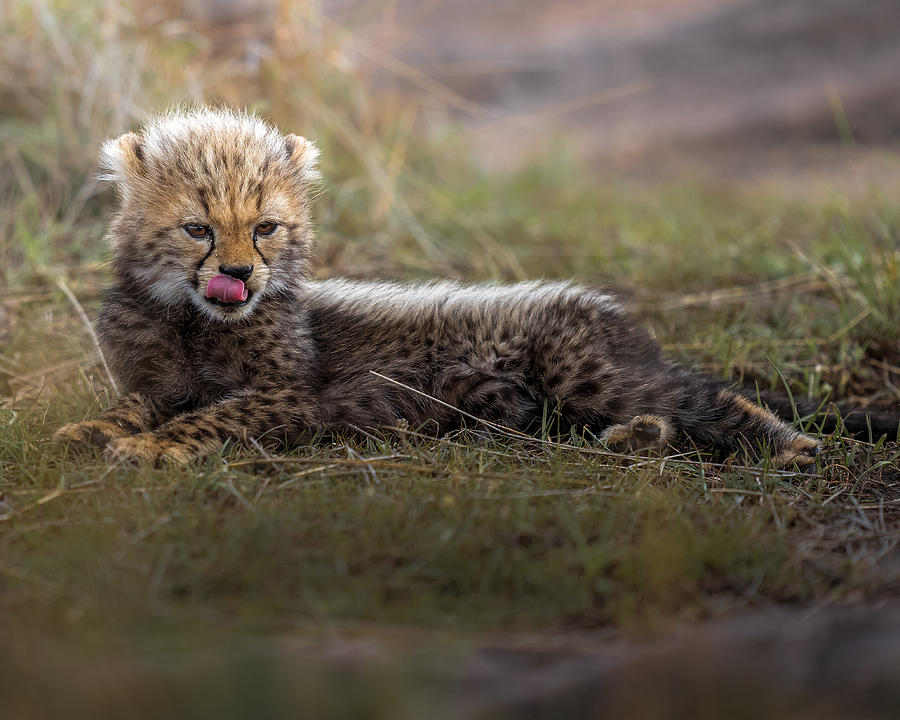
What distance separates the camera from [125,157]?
3.31m

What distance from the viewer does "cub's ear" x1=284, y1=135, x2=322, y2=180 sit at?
3529 millimetres

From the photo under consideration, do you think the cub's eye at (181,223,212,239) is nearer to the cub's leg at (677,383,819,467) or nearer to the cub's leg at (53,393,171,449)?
the cub's leg at (53,393,171,449)

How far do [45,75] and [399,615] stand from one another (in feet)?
17.6

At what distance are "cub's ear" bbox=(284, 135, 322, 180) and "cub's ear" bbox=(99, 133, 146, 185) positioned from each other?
544mm

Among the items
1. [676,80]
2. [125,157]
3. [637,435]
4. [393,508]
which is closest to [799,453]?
[637,435]

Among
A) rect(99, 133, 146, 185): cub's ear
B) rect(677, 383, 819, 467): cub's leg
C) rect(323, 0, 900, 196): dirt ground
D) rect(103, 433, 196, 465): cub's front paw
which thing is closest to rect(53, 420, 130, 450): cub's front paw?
rect(103, 433, 196, 465): cub's front paw

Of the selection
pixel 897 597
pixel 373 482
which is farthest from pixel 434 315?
pixel 897 597

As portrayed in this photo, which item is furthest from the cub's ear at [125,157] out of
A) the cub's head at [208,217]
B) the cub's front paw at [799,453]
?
the cub's front paw at [799,453]

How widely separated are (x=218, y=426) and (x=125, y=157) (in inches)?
44.0

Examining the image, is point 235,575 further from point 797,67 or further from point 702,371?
point 797,67

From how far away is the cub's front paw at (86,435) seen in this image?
113 inches

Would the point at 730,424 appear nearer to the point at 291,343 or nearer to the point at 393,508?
the point at 393,508

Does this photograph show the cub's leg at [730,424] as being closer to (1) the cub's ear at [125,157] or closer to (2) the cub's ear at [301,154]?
Result: (2) the cub's ear at [301,154]

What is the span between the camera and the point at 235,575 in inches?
82.7
